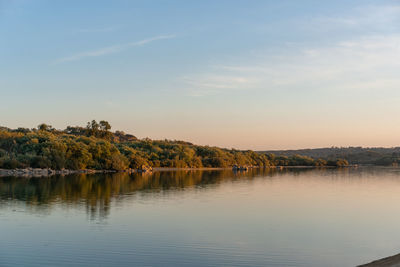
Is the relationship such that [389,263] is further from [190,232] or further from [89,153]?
[89,153]

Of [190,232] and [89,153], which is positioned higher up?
[89,153]

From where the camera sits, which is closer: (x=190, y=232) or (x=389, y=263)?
(x=389, y=263)

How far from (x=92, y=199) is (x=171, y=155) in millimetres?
75647

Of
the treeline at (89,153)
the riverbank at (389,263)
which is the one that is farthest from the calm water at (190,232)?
the treeline at (89,153)

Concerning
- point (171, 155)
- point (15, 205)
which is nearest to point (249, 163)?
point (171, 155)

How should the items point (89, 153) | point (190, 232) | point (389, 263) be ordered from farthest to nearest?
point (89, 153), point (190, 232), point (389, 263)

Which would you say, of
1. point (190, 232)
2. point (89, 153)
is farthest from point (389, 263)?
point (89, 153)

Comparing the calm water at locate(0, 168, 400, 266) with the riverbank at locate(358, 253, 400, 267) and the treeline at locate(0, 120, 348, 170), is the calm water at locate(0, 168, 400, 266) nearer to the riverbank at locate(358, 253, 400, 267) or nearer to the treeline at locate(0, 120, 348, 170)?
the riverbank at locate(358, 253, 400, 267)

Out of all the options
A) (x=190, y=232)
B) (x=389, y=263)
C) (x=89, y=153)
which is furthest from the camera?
(x=89, y=153)

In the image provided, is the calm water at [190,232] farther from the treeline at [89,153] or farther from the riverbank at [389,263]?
the treeline at [89,153]

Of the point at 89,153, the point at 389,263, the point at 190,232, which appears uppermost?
the point at 89,153

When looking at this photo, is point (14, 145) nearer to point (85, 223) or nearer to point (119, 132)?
point (85, 223)

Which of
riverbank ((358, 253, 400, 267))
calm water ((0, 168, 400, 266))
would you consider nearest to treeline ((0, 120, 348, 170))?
calm water ((0, 168, 400, 266))

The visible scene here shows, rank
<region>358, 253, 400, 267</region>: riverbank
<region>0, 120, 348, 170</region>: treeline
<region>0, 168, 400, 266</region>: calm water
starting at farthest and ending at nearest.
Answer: <region>0, 120, 348, 170</region>: treeline < <region>0, 168, 400, 266</region>: calm water < <region>358, 253, 400, 267</region>: riverbank
